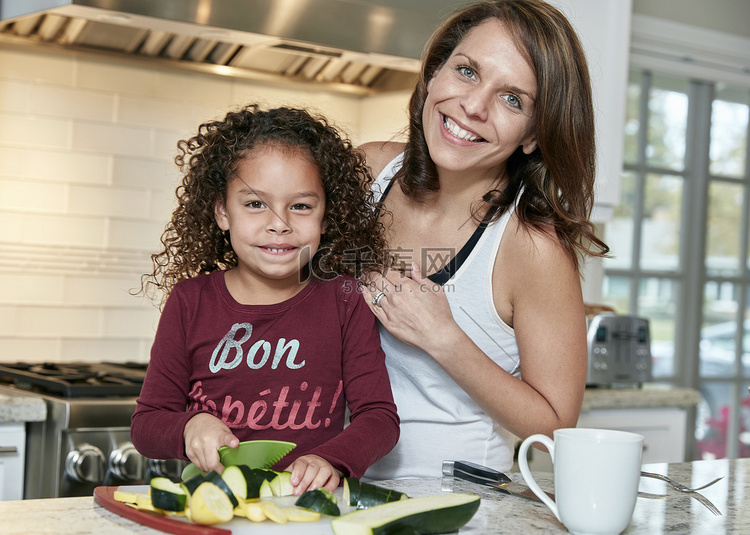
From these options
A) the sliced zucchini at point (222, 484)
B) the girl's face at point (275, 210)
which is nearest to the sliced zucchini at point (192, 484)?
the sliced zucchini at point (222, 484)

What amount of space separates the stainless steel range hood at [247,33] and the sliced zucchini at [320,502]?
1231 mm

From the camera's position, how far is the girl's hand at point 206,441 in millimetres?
974

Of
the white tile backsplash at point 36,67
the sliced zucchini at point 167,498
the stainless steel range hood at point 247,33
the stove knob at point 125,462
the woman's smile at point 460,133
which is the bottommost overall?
the stove knob at point 125,462

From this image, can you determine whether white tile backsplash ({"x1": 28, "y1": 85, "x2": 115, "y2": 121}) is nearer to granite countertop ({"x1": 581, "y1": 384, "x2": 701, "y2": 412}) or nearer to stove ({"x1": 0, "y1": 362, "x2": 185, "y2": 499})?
stove ({"x1": 0, "y1": 362, "x2": 185, "y2": 499})

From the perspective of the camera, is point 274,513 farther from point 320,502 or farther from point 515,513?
point 515,513

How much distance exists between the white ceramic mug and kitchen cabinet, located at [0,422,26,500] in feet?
4.21

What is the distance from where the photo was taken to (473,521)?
839 millimetres

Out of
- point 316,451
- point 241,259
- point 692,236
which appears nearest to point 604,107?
point 692,236

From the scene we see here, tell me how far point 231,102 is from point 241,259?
1192 mm

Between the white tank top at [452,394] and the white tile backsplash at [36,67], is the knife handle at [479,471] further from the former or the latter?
the white tile backsplash at [36,67]

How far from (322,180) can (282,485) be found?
0.53 metres

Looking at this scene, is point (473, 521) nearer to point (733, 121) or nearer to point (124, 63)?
point (124, 63)

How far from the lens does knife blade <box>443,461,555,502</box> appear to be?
97cm

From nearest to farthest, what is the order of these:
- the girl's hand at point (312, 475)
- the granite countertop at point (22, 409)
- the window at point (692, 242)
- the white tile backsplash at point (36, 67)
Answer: the girl's hand at point (312, 475)
the granite countertop at point (22, 409)
the white tile backsplash at point (36, 67)
the window at point (692, 242)
